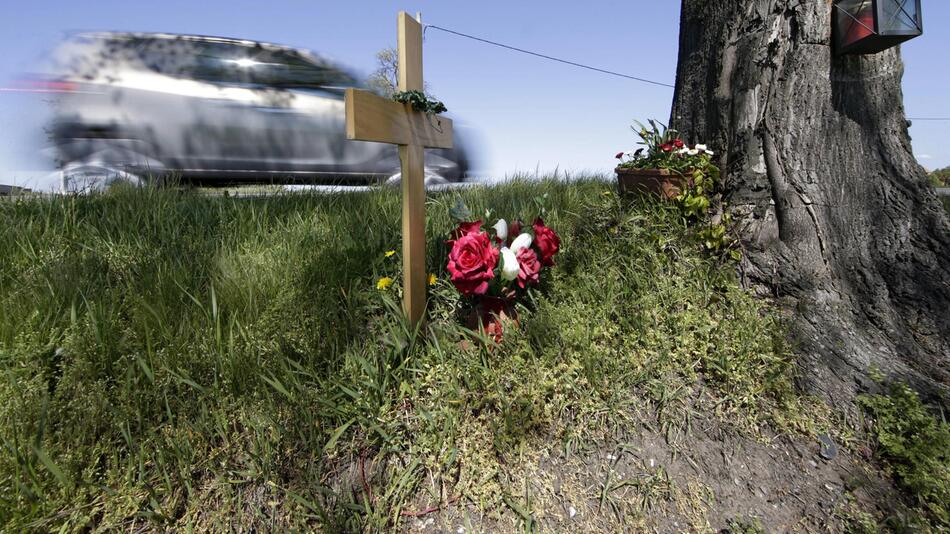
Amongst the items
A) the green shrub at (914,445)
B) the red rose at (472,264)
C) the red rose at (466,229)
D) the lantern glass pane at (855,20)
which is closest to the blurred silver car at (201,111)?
the red rose at (466,229)

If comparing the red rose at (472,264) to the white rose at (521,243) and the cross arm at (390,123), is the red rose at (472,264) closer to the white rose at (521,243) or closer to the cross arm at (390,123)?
the white rose at (521,243)

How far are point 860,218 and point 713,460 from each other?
4.62 ft

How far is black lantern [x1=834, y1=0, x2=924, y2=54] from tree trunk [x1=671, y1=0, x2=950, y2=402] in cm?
7

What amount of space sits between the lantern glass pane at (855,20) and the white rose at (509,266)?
189 centimetres

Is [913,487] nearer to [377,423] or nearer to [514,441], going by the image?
[514,441]

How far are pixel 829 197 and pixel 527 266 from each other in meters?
1.50

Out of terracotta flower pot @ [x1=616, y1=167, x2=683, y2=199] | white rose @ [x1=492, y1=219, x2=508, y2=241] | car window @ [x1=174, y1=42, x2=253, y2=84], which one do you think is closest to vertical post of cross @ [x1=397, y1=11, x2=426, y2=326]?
white rose @ [x1=492, y1=219, x2=508, y2=241]

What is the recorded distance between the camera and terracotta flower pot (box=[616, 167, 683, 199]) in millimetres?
2742

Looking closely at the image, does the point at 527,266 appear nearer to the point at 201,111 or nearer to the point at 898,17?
the point at 898,17

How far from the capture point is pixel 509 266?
2086mm

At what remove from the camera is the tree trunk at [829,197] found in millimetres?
2238

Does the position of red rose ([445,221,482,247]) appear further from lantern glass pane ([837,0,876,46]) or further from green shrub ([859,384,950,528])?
lantern glass pane ([837,0,876,46])

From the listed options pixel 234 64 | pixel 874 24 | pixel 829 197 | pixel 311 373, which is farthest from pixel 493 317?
pixel 234 64

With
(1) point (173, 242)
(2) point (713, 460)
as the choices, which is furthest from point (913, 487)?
(1) point (173, 242)
